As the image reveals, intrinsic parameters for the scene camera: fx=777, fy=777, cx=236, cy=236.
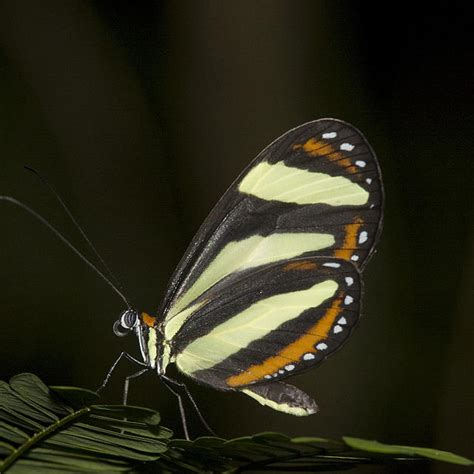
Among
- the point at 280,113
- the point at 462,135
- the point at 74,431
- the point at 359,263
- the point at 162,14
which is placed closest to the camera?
the point at 74,431

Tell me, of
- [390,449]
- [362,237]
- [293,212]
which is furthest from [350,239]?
[390,449]

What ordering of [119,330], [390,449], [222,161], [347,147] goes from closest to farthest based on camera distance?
[390,449], [347,147], [119,330], [222,161]

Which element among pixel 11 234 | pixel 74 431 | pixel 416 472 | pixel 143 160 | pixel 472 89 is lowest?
pixel 416 472

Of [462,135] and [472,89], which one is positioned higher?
[472,89]

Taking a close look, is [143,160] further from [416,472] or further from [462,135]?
[416,472]

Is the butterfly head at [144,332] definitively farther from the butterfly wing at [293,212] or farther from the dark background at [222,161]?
the dark background at [222,161]

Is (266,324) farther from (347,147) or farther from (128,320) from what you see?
(347,147)

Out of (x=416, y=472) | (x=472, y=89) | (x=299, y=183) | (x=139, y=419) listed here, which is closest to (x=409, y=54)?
(x=472, y=89)
